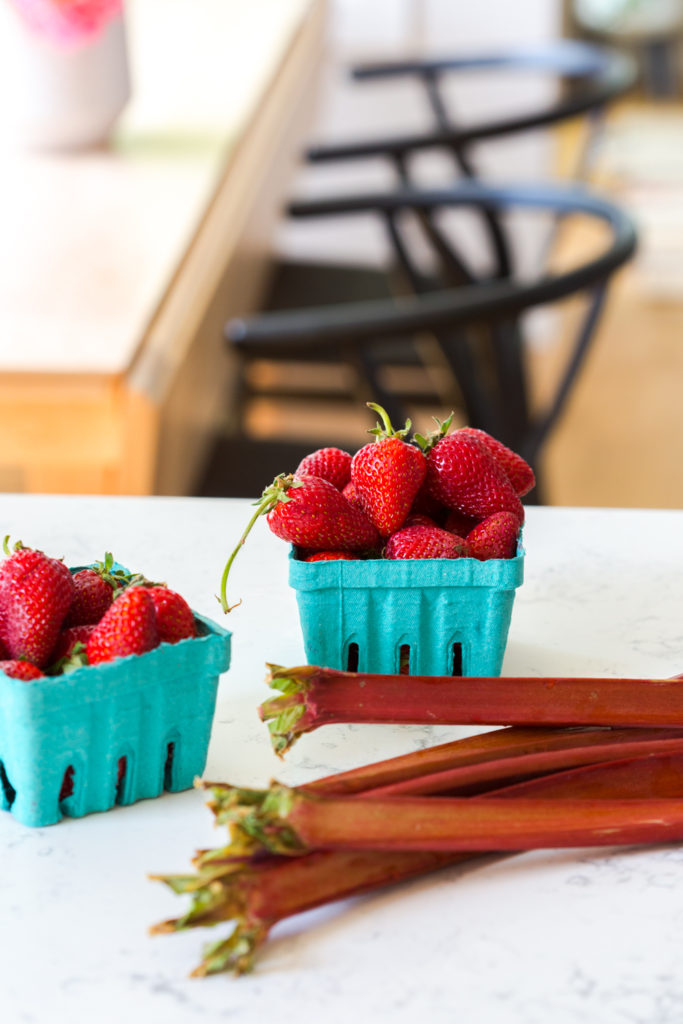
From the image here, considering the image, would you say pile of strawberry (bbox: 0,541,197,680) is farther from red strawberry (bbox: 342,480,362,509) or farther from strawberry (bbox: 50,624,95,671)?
red strawberry (bbox: 342,480,362,509)

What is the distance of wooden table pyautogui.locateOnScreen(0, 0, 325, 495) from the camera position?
1413 millimetres

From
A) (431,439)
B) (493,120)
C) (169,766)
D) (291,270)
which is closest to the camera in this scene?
(169,766)

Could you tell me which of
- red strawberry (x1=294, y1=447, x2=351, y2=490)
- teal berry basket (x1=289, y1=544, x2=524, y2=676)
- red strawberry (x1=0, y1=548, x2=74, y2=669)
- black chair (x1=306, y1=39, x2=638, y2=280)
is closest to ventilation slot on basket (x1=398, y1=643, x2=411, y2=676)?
teal berry basket (x1=289, y1=544, x2=524, y2=676)

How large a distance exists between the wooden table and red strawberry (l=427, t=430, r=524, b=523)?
694 mm

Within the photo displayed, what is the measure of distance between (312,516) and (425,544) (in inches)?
2.6

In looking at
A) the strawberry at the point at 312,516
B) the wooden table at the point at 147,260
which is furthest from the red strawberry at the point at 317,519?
the wooden table at the point at 147,260

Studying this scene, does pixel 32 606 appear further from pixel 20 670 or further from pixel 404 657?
pixel 404 657

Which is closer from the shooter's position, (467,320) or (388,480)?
(388,480)

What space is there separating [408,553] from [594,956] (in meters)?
0.25

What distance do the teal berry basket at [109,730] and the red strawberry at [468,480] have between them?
17 cm

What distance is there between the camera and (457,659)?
777 mm

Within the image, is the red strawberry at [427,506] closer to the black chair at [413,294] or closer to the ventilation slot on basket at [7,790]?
the ventilation slot on basket at [7,790]

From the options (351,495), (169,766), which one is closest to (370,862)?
(169,766)

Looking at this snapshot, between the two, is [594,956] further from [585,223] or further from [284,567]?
[585,223]
